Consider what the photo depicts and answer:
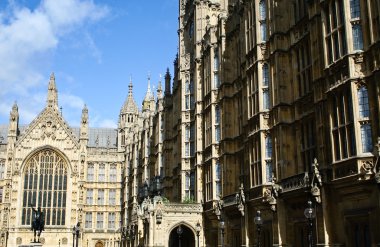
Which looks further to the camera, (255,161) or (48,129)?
(48,129)

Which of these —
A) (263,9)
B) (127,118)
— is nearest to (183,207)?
(263,9)

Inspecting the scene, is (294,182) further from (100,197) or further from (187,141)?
(100,197)

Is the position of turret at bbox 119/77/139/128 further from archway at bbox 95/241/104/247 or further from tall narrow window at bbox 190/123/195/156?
tall narrow window at bbox 190/123/195/156

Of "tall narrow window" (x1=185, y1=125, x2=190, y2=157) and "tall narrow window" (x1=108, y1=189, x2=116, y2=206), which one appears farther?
"tall narrow window" (x1=108, y1=189, x2=116, y2=206)

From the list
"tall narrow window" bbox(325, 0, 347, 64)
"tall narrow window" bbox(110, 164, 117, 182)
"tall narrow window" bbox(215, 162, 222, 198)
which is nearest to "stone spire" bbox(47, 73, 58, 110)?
"tall narrow window" bbox(110, 164, 117, 182)

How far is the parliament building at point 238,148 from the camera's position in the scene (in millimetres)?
25203

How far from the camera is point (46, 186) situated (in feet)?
279

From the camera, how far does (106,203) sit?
3531 inches

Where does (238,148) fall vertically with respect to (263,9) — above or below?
below

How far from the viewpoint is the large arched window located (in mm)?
83875

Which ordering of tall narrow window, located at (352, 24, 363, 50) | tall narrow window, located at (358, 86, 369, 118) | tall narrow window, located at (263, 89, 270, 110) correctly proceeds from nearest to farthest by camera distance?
tall narrow window, located at (358, 86, 369, 118), tall narrow window, located at (352, 24, 363, 50), tall narrow window, located at (263, 89, 270, 110)

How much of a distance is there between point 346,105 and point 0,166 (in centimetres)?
7221

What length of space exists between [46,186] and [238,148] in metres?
51.1

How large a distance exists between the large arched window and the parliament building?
20 cm
